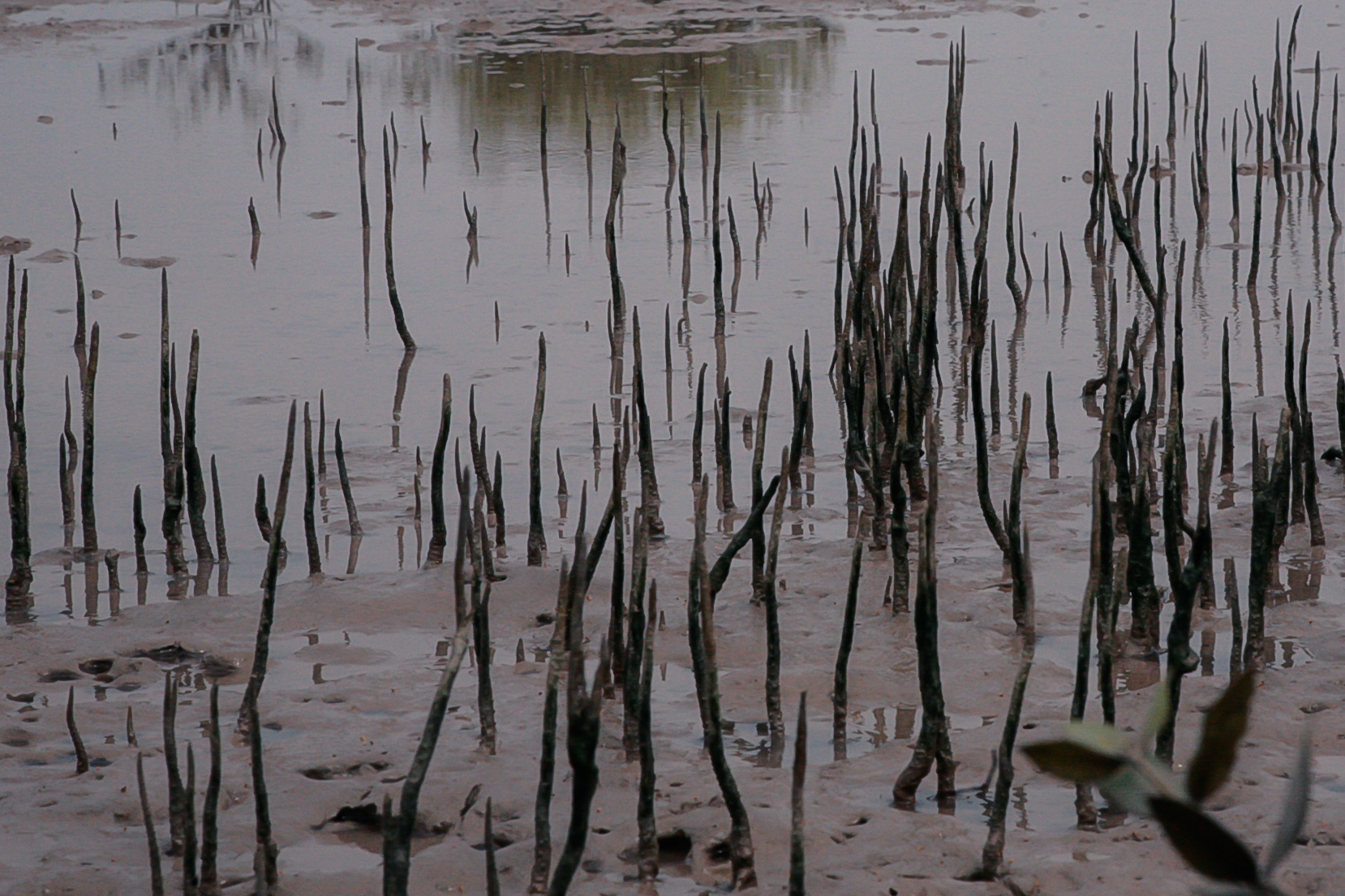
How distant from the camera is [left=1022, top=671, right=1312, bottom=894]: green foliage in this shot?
52cm

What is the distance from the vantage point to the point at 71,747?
11.0ft

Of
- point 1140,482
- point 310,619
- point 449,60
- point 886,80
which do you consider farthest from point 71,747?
point 449,60

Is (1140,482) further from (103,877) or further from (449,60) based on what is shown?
(449,60)

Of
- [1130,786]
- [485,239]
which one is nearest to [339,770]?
[1130,786]

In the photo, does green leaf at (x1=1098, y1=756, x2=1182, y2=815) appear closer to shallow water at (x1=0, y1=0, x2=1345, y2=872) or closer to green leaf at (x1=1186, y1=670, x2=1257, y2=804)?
green leaf at (x1=1186, y1=670, x2=1257, y2=804)

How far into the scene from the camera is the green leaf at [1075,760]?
0.54 m

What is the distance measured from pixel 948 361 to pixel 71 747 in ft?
14.2

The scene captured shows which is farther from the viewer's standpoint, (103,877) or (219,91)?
(219,91)

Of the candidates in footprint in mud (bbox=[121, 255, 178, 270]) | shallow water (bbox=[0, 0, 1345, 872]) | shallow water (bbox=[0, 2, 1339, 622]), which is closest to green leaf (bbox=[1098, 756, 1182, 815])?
shallow water (bbox=[0, 0, 1345, 872])

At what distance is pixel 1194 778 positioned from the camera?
542mm

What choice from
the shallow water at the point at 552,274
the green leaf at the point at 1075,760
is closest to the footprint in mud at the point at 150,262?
the shallow water at the point at 552,274

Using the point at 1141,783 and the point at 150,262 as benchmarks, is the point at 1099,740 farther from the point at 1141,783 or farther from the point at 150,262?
the point at 150,262

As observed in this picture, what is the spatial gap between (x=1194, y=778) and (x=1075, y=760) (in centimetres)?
4

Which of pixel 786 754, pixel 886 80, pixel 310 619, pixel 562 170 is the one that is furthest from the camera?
pixel 886 80
